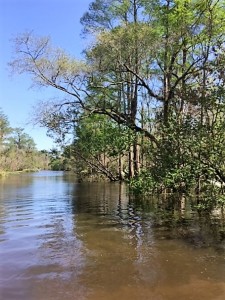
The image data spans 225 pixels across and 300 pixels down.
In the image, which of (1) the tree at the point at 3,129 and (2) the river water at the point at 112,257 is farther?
(1) the tree at the point at 3,129

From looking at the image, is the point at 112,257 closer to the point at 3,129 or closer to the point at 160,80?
the point at 160,80

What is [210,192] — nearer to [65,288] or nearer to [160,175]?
[160,175]

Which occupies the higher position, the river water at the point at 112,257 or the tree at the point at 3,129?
the tree at the point at 3,129

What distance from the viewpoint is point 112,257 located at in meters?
7.23

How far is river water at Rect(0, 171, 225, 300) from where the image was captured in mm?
5398

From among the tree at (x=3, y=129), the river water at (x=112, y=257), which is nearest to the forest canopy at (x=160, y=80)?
the river water at (x=112, y=257)

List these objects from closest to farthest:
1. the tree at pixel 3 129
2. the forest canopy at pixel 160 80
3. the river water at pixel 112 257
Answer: the river water at pixel 112 257 → the forest canopy at pixel 160 80 → the tree at pixel 3 129

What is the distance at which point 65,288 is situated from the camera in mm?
5480

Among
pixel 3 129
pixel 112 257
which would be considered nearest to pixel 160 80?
pixel 112 257

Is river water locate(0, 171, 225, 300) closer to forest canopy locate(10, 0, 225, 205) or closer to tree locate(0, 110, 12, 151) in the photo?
forest canopy locate(10, 0, 225, 205)

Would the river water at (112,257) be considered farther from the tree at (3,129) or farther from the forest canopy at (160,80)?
the tree at (3,129)

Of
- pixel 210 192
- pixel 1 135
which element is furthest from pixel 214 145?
pixel 1 135

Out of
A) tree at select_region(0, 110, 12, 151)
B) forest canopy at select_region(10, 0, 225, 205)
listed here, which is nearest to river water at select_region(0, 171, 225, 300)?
forest canopy at select_region(10, 0, 225, 205)

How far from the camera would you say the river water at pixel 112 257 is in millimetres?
5398
